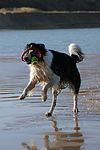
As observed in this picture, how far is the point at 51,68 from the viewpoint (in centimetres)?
775

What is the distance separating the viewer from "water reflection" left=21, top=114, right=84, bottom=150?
5.77 metres

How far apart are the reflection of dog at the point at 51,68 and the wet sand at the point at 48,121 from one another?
1.06ft

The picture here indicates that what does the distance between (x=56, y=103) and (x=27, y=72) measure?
505 centimetres

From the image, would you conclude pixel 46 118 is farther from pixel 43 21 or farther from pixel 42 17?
pixel 42 17

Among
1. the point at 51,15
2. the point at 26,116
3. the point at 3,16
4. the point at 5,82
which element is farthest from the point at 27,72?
the point at 51,15

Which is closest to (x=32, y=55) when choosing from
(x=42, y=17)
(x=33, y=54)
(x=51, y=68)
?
(x=33, y=54)

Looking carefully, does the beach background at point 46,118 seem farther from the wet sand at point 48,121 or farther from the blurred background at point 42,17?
the blurred background at point 42,17

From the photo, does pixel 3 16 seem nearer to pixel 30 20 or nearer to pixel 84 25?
pixel 30 20

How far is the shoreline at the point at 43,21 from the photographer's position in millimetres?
58719

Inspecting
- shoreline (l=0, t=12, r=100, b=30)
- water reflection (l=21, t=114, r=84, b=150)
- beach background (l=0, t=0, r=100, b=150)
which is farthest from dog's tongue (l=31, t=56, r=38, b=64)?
shoreline (l=0, t=12, r=100, b=30)

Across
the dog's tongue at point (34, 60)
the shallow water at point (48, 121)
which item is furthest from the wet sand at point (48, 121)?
the dog's tongue at point (34, 60)

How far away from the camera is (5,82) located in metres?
11.6

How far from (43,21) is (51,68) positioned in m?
54.3

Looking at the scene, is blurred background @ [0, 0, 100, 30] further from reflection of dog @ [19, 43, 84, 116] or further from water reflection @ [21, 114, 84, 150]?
water reflection @ [21, 114, 84, 150]
